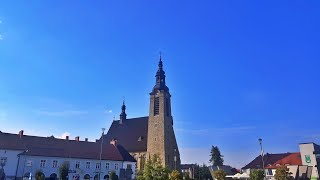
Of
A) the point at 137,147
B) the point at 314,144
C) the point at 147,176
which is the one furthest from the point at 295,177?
the point at 137,147

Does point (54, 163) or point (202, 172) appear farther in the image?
point (202, 172)

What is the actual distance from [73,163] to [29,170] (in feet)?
23.4

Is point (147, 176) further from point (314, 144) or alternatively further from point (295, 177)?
point (314, 144)

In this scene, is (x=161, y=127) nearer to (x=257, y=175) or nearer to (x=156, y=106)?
(x=156, y=106)

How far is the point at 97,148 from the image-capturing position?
5784cm

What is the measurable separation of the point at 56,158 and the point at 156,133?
25179 mm

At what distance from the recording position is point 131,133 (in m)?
77.4

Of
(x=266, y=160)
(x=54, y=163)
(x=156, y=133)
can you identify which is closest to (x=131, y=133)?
(x=156, y=133)

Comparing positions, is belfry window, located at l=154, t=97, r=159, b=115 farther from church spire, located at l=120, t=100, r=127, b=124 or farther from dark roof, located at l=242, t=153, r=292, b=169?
dark roof, located at l=242, t=153, r=292, b=169

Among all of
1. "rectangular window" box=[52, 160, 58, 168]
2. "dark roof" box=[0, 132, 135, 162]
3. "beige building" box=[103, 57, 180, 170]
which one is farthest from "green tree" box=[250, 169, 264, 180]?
"rectangular window" box=[52, 160, 58, 168]

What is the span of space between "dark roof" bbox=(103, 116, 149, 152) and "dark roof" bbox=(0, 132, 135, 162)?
12.4 m

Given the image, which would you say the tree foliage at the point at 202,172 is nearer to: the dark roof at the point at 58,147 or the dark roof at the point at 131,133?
the dark roof at the point at 131,133

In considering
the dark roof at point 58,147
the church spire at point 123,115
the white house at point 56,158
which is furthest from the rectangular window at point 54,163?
the church spire at point 123,115

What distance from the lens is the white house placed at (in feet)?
152
